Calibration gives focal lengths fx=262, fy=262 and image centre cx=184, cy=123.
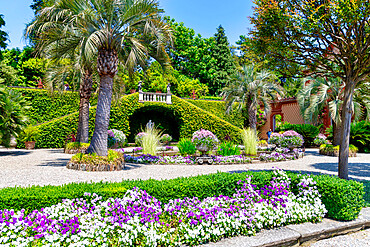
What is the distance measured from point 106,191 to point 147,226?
65 cm

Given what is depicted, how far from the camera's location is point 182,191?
3230 millimetres

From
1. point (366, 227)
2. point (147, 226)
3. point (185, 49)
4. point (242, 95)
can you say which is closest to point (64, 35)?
point (147, 226)

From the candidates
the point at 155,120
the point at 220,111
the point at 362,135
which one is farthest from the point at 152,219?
the point at 220,111

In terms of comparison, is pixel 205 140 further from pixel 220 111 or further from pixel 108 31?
pixel 220 111

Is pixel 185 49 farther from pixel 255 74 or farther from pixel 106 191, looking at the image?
pixel 106 191

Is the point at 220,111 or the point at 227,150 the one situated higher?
the point at 220,111

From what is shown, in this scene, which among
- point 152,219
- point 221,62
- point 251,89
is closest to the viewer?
point 152,219

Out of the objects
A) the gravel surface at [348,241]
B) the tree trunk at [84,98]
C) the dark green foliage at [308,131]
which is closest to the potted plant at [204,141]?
→ the tree trunk at [84,98]

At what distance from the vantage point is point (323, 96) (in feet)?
44.5

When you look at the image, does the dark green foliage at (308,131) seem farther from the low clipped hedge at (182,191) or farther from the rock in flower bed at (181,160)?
the low clipped hedge at (182,191)

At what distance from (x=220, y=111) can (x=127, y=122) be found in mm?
8579

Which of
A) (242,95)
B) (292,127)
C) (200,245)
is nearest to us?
(200,245)

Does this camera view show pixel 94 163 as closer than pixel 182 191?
No

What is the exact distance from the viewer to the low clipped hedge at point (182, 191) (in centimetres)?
271
